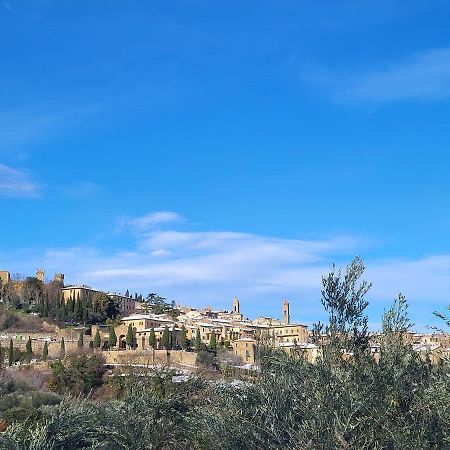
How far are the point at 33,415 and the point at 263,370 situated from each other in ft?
43.4

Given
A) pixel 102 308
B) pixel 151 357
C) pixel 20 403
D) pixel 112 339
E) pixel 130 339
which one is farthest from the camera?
pixel 102 308

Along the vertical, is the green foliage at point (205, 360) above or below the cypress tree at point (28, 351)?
below

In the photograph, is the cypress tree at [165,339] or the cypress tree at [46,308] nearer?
the cypress tree at [165,339]

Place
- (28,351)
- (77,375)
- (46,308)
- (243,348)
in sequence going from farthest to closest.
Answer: (46,308) < (243,348) < (28,351) < (77,375)

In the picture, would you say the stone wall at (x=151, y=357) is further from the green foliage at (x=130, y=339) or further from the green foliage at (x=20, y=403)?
the green foliage at (x=20, y=403)

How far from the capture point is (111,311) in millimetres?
83562

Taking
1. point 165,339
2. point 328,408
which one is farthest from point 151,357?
point 328,408

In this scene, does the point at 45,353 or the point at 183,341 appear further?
the point at 183,341

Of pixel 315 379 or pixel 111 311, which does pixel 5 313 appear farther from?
pixel 315 379

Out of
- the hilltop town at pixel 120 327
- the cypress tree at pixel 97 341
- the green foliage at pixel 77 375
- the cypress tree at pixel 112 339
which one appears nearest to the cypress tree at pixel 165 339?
the hilltop town at pixel 120 327

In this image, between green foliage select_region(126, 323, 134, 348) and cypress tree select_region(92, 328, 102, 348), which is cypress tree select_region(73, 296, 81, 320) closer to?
cypress tree select_region(92, 328, 102, 348)

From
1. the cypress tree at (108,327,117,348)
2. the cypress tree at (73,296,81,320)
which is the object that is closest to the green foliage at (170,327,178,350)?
the cypress tree at (108,327,117,348)

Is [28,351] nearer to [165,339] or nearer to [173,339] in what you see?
[165,339]

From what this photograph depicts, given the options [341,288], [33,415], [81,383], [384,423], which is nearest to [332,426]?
[384,423]
